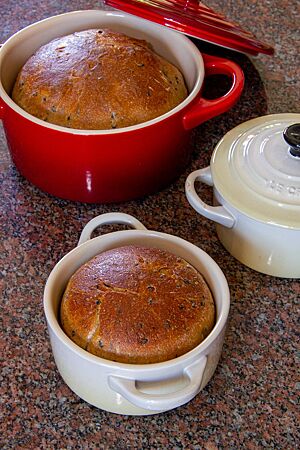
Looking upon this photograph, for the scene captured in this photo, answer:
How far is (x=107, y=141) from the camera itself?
0.82 metres

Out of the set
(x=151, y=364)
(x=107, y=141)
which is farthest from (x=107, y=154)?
(x=151, y=364)

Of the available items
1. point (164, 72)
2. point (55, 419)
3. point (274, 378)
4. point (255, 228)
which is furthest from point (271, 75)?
point (55, 419)

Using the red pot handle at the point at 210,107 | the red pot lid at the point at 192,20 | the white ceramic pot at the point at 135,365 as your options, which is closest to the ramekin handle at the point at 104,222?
the white ceramic pot at the point at 135,365

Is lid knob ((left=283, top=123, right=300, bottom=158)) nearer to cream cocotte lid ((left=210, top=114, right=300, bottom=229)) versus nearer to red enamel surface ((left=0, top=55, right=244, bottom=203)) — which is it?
cream cocotte lid ((left=210, top=114, right=300, bottom=229))

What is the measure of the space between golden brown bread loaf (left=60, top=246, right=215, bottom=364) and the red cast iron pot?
0.52 feet

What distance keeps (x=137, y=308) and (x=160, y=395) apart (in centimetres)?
9

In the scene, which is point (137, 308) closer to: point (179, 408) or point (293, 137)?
point (179, 408)

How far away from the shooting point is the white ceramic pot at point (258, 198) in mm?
785

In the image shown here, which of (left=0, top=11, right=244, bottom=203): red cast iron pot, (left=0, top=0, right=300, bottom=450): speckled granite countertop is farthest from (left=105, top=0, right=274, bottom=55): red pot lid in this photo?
(left=0, top=0, right=300, bottom=450): speckled granite countertop

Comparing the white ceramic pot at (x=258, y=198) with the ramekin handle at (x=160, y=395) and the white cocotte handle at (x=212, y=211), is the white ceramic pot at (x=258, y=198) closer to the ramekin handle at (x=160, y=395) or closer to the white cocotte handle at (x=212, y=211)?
the white cocotte handle at (x=212, y=211)

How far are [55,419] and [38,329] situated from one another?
12 cm

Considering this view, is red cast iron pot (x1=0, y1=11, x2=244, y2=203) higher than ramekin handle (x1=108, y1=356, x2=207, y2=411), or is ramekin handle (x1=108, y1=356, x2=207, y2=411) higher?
red cast iron pot (x1=0, y1=11, x2=244, y2=203)

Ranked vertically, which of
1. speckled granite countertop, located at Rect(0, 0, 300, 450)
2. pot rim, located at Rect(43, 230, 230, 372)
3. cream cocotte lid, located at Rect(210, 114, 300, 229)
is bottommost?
speckled granite countertop, located at Rect(0, 0, 300, 450)

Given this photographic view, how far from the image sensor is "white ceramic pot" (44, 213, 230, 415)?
630mm
